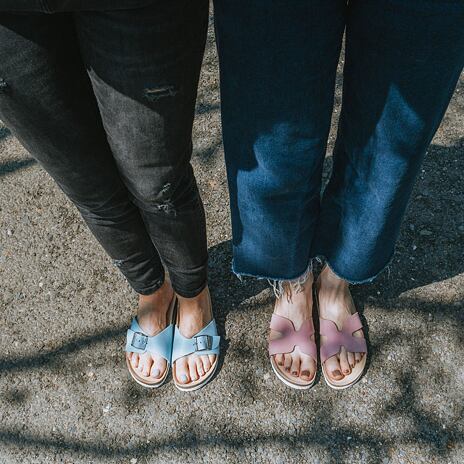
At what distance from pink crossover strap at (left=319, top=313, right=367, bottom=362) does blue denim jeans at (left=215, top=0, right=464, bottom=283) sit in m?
0.34

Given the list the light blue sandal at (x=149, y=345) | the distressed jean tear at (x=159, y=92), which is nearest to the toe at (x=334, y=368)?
the light blue sandal at (x=149, y=345)

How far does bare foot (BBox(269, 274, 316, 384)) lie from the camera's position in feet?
5.46

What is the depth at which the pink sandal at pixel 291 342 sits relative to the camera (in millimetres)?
1670

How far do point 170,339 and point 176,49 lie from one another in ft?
3.69

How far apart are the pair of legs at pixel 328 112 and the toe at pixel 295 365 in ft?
1.12

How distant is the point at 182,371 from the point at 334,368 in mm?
502

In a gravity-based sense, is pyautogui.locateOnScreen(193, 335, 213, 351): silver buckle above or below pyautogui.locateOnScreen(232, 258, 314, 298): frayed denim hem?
below

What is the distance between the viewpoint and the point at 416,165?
1188 millimetres

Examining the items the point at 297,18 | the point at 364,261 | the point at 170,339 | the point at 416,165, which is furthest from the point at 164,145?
the point at 170,339

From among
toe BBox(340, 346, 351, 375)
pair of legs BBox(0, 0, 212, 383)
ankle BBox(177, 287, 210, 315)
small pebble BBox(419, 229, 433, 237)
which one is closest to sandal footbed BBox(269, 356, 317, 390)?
toe BBox(340, 346, 351, 375)

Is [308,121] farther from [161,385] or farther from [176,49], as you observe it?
[161,385]

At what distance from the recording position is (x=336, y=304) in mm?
1743

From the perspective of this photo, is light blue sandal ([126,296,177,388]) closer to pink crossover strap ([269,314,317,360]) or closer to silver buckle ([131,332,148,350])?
silver buckle ([131,332,148,350])

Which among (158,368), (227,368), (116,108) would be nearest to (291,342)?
(227,368)
